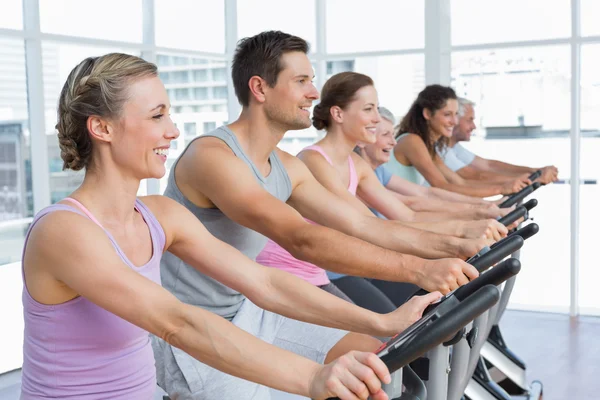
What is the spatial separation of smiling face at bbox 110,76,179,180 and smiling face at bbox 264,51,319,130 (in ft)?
3.46

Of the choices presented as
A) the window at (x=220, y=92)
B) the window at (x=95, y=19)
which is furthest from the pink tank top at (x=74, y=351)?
the window at (x=220, y=92)

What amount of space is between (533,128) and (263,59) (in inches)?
160

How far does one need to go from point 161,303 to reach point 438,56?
558 centimetres

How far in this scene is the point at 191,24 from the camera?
648 centimetres

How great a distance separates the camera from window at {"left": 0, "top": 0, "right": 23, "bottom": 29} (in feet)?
15.4

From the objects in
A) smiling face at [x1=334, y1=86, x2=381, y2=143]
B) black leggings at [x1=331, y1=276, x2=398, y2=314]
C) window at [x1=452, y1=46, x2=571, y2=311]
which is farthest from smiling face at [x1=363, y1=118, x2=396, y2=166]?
window at [x1=452, y1=46, x2=571, y2=311]

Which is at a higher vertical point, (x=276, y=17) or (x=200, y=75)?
(x=276, y=17)

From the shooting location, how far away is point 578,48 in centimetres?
632

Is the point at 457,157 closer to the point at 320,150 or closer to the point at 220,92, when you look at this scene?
the point at 220,92

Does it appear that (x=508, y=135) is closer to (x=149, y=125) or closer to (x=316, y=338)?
(x=316, y=338)

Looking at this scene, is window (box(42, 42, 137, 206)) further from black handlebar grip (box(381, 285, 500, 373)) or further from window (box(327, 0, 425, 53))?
black handlebar grip (box(381, 285, 500, 373))

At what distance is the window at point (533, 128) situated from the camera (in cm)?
650

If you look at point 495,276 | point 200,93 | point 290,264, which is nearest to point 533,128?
point 200,93

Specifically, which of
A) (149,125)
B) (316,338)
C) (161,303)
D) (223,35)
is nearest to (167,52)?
(223,35)
